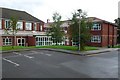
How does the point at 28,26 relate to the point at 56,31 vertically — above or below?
above

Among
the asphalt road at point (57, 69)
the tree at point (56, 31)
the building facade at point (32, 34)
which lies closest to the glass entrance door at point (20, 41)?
the building facade at point (32, 34)

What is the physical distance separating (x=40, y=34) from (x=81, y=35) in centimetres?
1581

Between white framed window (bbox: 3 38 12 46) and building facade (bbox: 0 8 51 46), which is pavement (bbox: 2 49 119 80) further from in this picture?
building facade (bbox: 0 8 51 46)

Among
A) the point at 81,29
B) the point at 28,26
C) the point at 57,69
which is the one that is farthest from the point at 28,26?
the point at 57,69

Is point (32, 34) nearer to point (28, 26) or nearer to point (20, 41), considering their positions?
point (20, 41)

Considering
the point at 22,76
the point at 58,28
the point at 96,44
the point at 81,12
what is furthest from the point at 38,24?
the point at 22,76

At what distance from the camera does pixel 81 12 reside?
86.7 feet

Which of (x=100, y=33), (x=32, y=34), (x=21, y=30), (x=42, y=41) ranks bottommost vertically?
(x=42, y=41)

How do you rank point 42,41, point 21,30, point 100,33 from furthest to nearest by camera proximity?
point 42,41 < point 21,30 < point 100,33

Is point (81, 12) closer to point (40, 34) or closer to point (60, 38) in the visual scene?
point (60, 38)

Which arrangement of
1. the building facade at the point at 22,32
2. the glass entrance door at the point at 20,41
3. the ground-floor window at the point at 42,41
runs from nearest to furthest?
the building facade at the point at 22,32 → the glass entrance door at the point at 20,41 → the ground-floor window at the point at 42,41

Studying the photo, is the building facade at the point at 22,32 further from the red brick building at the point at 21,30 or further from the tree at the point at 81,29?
the tree at the point at 81,29

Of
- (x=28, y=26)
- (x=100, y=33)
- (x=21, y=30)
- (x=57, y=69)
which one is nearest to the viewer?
(x=57, y=69)

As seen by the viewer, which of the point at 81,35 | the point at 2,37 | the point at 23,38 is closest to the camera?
the point at 81,35
